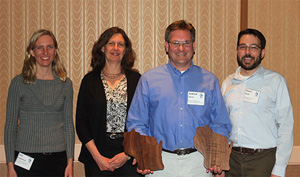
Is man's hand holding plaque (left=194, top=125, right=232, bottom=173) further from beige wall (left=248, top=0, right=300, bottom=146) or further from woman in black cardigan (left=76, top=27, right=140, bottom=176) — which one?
beige wall (left=248, top=0, right=300, bottom=146)

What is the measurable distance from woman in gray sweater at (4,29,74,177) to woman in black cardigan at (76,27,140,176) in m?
Answer: 0.15

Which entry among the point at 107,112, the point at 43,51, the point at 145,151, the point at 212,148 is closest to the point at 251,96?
the point at 212,148

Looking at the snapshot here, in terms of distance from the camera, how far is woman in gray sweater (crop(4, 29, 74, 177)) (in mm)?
2371

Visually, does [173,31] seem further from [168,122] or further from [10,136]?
[10,136]

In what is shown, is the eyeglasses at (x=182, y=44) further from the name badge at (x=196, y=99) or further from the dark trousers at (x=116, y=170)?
the dark trousers at (x=116, y=170)

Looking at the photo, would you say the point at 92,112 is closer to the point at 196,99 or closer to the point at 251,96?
the point at 196,99

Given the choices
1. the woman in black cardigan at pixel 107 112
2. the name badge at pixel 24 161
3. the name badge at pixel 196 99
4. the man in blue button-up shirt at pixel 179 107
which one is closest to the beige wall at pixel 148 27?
the woman in black cardigan at pixel 107 112

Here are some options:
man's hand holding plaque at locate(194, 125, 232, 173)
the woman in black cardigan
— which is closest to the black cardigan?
the woman in black cardigan

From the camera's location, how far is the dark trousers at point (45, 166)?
234 cm

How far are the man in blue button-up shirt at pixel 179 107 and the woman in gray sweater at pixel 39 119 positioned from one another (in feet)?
2.31

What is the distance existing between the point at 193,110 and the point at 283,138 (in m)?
0.83

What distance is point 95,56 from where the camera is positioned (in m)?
2.79

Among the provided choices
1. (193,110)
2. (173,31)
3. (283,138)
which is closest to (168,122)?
(193,110)

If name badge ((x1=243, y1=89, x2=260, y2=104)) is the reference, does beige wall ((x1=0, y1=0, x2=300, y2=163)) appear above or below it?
above
